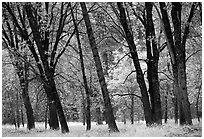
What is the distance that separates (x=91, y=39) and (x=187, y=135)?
20.5 ft

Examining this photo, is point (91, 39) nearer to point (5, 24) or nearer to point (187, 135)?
point (187, 135)

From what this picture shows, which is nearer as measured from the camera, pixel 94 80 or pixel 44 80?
pixel 44 80

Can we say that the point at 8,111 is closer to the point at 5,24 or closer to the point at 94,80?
the point at 94,80

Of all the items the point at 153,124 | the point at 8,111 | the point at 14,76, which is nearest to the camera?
the point at 153,124

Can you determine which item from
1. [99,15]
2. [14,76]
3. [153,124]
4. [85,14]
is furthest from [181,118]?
[14,76]

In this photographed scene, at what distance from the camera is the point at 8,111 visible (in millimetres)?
52156

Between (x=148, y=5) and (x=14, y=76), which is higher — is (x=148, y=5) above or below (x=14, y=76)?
above

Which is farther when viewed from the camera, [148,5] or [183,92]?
[148,5]

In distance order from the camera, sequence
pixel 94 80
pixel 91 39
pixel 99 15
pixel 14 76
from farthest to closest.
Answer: pixel 94 80
pixel 14 76
pixel 99 15
pixel 91 39

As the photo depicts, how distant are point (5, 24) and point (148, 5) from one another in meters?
12.8

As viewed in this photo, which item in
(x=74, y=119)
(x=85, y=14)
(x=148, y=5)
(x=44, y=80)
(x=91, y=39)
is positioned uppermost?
(x=148, y=5)

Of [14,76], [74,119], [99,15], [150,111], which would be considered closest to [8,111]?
[74,119]

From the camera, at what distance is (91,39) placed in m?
14.2

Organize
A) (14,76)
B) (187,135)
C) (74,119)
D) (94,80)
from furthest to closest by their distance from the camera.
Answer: (74,119) → (94,80) → (14,76) → (187,135)
